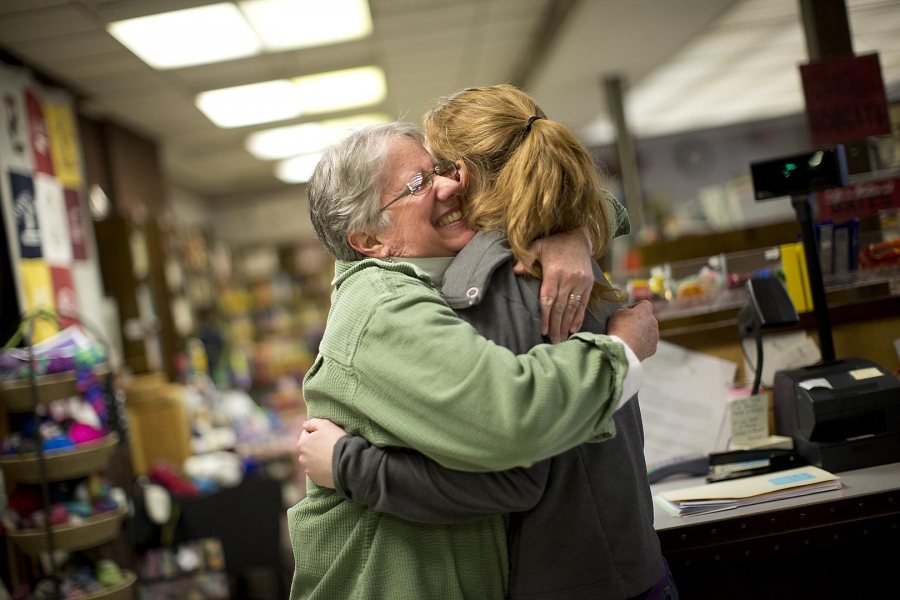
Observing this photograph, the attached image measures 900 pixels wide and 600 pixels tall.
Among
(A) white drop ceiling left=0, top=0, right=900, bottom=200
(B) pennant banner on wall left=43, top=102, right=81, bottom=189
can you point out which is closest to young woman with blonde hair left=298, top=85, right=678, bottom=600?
(A) white drop ceiling left=0, top=0, right=900, bottom=200

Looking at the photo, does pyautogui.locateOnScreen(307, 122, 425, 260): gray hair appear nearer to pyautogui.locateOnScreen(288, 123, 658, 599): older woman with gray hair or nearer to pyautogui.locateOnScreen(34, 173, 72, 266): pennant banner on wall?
pyautogui.locateOnScreen(288, 123, 658, 599): older woman with gray hair

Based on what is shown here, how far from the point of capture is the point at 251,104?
6.71 metres

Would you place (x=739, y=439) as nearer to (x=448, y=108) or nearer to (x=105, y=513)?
(x=448, y=108)

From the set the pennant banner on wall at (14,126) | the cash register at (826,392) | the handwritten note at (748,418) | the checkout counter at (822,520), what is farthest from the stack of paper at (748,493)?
the pennant banner on wall at (14,126)

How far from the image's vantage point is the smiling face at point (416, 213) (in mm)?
1463

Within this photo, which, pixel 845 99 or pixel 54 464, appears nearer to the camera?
pixel 845 99

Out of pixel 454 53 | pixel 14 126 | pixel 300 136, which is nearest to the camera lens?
pixel 14 126

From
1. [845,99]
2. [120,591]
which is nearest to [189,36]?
[120,591]

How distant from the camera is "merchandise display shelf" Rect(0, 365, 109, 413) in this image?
3471mm

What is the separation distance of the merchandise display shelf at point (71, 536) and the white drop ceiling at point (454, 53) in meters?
2.38

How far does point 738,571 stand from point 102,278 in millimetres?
5323

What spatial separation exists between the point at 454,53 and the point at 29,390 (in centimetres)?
414

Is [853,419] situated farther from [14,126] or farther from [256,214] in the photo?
[256,214]

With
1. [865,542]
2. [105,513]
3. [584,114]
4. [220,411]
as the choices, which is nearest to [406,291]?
[865,542]
